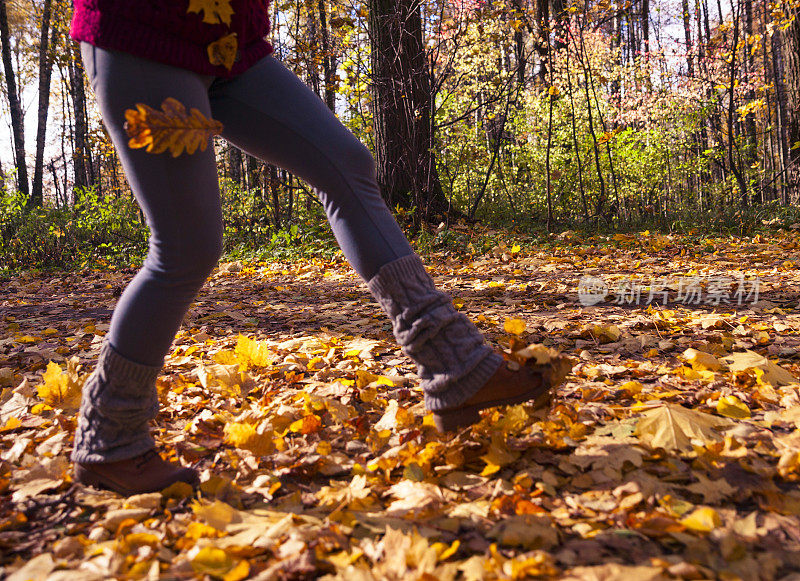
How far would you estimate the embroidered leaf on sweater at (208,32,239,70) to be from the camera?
1.25m

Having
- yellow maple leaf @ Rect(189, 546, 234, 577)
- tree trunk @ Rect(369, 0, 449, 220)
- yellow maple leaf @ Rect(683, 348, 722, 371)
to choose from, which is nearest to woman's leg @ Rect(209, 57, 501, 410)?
yellow maple leaf @ Rect(189, 546, 234, 577)

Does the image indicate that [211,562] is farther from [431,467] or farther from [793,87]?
[793,87]

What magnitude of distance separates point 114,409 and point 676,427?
1450mm

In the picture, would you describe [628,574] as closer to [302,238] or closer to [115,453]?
[115,453]

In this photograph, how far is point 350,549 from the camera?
110 cm

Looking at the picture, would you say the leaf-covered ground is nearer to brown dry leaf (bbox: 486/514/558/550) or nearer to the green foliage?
brown dry leaf (bbox: 486/514/558/550)

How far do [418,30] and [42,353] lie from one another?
5495 mm

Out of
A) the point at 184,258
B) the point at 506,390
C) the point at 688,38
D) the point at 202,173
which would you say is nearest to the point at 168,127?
the point at 202,173

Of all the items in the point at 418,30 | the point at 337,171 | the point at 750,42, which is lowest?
the point at 337,171

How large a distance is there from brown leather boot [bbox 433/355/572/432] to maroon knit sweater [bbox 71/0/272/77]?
100 cm

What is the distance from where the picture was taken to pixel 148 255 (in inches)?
52.2

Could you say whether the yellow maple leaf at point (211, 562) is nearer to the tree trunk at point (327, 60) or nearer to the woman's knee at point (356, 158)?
the woman's knee at point (356, 158)

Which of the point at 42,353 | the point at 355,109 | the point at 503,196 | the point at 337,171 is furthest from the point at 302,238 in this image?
the point at 337,171

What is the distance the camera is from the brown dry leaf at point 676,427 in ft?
4.75
